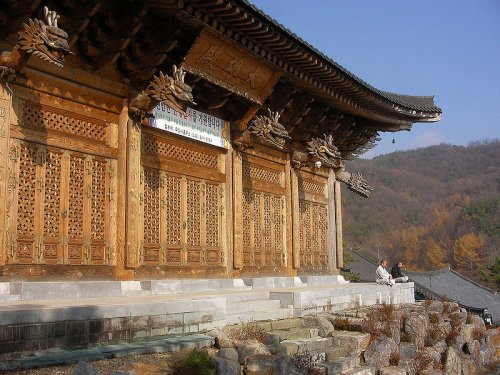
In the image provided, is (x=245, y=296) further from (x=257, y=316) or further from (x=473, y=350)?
(x=473, y=350)

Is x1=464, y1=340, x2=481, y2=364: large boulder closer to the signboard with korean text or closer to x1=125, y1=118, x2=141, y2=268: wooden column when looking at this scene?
the signboard with korean text

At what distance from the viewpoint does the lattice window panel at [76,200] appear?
9.34 m

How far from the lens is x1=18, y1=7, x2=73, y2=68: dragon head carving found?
779 cm

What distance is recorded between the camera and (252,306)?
9.41 metres

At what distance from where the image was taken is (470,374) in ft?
40.1

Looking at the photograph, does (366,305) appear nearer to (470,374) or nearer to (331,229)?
(470,374)

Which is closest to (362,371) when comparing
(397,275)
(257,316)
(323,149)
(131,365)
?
(257,316)

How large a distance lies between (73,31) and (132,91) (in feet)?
5.34

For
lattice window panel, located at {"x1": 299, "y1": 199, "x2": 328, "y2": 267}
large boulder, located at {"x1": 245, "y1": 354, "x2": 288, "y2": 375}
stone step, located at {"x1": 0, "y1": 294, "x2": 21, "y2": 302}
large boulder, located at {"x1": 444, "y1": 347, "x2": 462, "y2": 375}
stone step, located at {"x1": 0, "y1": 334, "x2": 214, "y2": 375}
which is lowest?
large boulder, located at {"x1": 444, "y1": 347, "x2": 462, "y2": 375}

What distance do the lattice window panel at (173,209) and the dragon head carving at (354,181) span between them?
7928 millimetres

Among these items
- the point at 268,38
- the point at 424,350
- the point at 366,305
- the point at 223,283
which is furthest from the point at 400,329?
the point at 268,38

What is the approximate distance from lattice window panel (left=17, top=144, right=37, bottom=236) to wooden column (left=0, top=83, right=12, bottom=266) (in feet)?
0.85

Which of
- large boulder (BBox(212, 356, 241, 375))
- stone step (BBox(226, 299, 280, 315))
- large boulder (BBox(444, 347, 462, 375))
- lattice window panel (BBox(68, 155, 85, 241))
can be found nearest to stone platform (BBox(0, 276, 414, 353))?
stone step (BBox(226, 299, 280, 315))

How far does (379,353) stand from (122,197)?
501 cm
